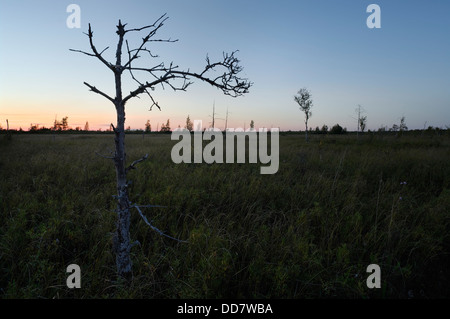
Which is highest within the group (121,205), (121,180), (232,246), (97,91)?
(97,91)

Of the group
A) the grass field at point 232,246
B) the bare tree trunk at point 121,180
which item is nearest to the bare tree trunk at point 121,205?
the bare tree trunk at point 121,180

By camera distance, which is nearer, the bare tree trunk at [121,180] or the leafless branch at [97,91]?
the leafless branch at [97,91]

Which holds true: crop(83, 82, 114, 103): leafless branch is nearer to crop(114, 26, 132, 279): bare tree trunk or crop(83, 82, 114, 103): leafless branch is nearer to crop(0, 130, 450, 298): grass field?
crop(114, 26, 132, 279): bare tree trunk

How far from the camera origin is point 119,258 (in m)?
1.95

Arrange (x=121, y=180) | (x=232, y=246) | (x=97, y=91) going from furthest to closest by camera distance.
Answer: (x=232, y=246) → (x=121, y=180) → (x=97, y=91)

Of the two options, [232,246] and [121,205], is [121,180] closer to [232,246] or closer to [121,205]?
[121,205]

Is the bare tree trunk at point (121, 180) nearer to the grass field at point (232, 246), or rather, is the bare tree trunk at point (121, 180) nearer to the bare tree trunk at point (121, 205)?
the bare tree trunk at point (121, 205)

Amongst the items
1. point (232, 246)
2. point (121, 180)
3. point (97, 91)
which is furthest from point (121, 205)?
point (232, 246)

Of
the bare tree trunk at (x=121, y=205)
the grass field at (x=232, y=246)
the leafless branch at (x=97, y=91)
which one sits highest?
the leafless branch at (x=97, y=91)

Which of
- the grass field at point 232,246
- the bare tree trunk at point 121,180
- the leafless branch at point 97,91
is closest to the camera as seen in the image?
the leafless branch at point 97,91
